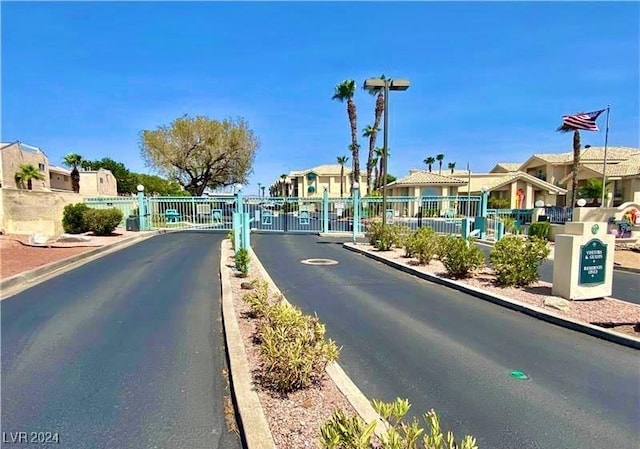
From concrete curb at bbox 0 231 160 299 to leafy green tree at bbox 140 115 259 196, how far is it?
21.0 m

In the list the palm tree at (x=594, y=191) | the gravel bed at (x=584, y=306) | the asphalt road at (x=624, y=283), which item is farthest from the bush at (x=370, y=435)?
the palm tree at (x=594, y=191)

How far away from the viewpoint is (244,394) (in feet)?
10.9

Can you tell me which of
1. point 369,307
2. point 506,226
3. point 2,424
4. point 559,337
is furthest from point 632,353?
point 506,226

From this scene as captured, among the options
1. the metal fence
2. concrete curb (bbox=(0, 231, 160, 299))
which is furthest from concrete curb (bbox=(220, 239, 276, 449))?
the metal fence

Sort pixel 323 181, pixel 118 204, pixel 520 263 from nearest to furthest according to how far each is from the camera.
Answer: pixel 520 263 → pixel 118 204 → pixel 323 181

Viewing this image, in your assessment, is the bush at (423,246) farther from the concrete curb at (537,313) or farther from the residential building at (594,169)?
the residential building at (594,169)

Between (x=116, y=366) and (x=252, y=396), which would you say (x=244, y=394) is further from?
(x=116, y=366)

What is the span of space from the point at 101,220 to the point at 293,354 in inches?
672

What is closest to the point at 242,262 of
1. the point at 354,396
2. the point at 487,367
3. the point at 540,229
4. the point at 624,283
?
the point at 354,396

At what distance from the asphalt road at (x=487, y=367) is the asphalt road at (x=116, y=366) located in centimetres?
162

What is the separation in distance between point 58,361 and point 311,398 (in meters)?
3.07

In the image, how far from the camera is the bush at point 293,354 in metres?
3.40

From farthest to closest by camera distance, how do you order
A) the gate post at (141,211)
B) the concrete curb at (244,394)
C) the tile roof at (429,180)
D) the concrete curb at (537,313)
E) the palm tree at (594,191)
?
the tile roof at (429,180)
the palm tree at (594,191)
the gate post at (141,211)
the concrete curb at (537,313)
the concrete curb at (244,394)

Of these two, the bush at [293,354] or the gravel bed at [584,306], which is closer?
the bush at [293,354]
